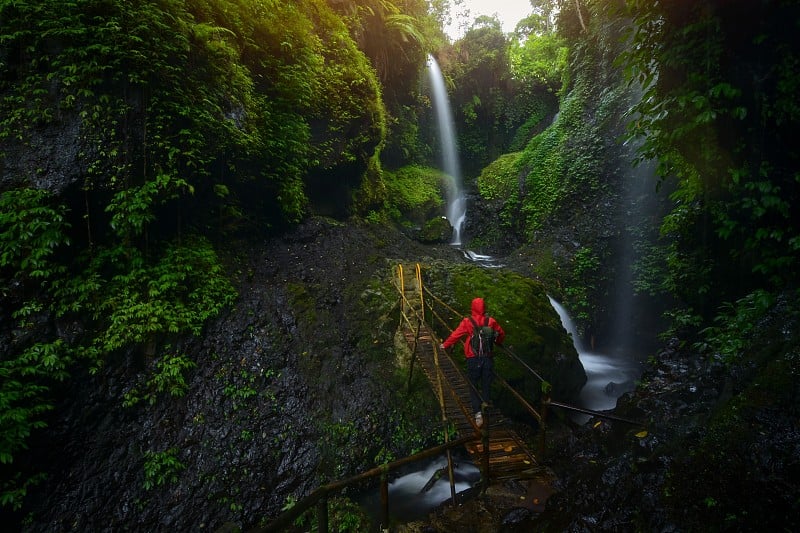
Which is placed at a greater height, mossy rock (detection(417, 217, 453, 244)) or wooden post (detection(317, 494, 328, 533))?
mossy rock (detection(417, 217, 453, 244))

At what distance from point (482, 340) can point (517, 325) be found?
3.16 m

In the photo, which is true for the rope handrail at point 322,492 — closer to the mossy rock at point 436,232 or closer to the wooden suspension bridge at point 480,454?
the wooden suspension bridge at point 480,454

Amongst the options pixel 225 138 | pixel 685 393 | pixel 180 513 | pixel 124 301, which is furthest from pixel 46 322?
pixel 685 393

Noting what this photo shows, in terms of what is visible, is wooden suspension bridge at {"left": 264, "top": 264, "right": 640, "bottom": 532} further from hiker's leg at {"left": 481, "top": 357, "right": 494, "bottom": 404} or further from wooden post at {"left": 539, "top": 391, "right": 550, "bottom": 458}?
hiker's leg at {"left": 481, "top": 357, "right": 494, "bottom": 404}

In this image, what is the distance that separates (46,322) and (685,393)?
1002 cm

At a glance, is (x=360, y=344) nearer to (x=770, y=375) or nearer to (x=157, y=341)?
(x=157, y=341)

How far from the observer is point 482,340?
5176 millimetres

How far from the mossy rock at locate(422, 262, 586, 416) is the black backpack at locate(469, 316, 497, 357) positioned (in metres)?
1.71

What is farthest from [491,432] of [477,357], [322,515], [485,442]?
[322,515]

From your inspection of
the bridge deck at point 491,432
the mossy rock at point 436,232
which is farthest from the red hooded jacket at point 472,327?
the mossy rock at point 436,232

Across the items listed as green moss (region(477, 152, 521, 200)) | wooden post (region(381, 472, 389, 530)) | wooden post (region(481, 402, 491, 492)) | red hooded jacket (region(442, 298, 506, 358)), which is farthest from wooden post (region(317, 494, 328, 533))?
green moss (region(477, 152, 521, 200))

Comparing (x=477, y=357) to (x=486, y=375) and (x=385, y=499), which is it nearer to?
(x=486, y=375)

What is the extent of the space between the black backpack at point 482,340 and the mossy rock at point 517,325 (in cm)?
171

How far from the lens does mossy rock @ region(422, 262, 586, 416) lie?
24.2 ft
